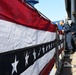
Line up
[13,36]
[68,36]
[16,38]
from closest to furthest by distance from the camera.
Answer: [13,36]
[16,38]
[68,36]

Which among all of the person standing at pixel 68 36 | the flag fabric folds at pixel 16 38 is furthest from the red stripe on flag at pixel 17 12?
the person standing at pixel 68 36

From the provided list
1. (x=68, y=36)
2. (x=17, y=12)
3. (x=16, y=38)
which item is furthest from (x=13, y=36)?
(x=68, y=36)

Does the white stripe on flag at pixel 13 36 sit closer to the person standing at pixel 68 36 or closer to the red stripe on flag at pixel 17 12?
the red stripe on flag at pixel 17 12

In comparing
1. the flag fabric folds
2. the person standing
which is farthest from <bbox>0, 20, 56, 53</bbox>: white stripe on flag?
the person standing

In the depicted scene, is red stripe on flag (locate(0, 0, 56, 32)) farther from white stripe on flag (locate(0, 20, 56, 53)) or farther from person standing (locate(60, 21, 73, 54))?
person standing (locate(60, 21, 73, 54))

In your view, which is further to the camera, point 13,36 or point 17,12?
point 17,12

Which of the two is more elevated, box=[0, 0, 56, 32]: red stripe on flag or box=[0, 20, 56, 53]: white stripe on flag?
box=[0, 0, 56, 32]: red stripe on flag

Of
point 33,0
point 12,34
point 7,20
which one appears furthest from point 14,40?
point 33,0

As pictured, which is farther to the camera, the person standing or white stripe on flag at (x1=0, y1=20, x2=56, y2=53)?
the person standing

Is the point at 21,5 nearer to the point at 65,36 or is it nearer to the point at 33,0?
the point at 33,0

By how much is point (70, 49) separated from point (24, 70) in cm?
990

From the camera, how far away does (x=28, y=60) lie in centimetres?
307

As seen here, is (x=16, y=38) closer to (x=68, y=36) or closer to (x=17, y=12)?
(x=17, y=12)

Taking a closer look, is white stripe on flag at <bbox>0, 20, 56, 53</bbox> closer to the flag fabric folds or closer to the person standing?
the flag fabric folds
